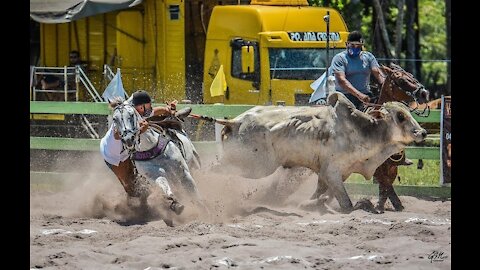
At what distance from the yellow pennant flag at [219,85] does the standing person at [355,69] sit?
12.8ft

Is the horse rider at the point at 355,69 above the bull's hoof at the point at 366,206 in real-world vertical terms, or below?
above

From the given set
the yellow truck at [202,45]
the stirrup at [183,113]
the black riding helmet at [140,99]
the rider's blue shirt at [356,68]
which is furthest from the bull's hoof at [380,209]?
the yellow truck at [202,45]

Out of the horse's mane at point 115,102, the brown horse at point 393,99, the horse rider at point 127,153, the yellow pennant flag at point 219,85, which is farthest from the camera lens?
the yellow pennant flag at point 219,85

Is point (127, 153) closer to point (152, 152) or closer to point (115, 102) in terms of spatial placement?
point (152, 152)

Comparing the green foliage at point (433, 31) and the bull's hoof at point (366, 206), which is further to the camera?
the green foliage at point (433, 31)

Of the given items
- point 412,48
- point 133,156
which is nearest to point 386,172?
point 133,156

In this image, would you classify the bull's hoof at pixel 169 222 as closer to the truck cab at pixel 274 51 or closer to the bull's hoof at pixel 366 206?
the bull's hoof at pixel 366 206

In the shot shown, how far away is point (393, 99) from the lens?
1420 cm

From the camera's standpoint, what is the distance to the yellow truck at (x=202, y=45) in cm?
1795

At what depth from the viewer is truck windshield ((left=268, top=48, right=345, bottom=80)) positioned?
58.9ft

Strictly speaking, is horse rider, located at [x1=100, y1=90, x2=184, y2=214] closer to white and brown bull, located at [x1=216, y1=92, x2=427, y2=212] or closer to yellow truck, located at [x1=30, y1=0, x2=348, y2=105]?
white and brown bull, located at [x1=216, y1=92, x2=427, y2=212]

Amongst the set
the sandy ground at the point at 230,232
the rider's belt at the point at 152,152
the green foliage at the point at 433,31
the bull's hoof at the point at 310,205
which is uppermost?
the green foliage at the point at 433,31

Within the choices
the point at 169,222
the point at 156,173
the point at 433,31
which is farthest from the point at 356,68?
the point at 433,31

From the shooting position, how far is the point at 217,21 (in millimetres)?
18906
